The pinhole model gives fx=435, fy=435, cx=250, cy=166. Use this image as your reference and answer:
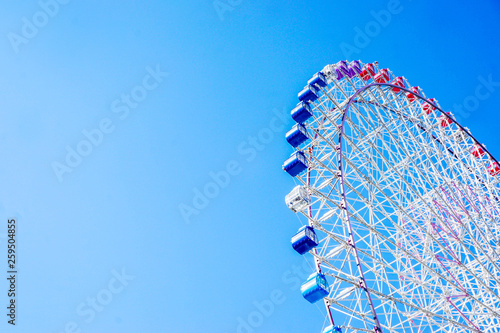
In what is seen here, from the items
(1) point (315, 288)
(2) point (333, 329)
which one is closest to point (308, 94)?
(1) point (315, 288)

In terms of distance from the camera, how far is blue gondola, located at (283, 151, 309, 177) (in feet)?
55.4

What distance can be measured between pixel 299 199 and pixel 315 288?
3545 mm

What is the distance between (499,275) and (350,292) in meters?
11.6

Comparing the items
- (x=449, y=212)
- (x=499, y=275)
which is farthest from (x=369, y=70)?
(x=499, y=275)

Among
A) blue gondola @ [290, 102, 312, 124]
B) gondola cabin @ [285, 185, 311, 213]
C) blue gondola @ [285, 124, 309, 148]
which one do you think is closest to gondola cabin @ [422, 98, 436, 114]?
blue gondola @ [290, 102, 312, 124]

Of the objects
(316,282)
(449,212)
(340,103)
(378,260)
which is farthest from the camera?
(449,212)

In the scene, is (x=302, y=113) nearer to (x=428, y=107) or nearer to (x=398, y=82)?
(x=398, y=82)

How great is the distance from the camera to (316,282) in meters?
13.7

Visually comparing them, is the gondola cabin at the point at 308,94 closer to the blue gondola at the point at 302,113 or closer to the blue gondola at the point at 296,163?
the blue gondola at the point at 302,113

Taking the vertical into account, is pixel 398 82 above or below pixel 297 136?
above

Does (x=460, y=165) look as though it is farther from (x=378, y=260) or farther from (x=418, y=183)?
(x=378, y=260)

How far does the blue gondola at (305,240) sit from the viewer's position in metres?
14.9

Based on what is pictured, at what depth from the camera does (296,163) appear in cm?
1688

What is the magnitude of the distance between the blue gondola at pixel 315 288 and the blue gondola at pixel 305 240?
3.82 ft
